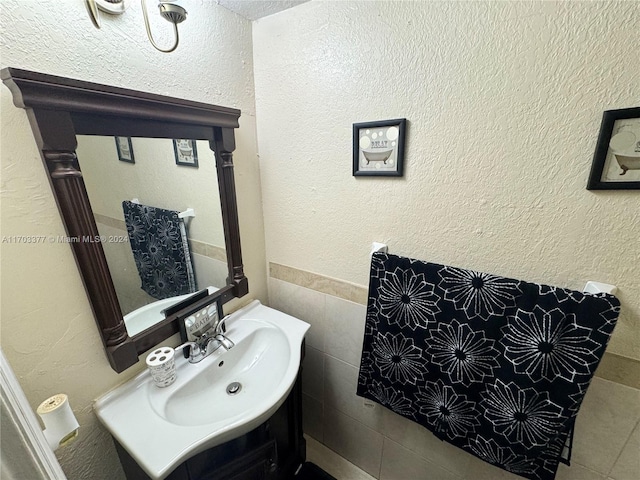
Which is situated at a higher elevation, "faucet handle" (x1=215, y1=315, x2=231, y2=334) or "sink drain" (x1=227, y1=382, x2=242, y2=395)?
"faucet handle" (x1=215, y1=315, x2=231, y2=334)

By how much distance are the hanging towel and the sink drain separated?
0.38 metres

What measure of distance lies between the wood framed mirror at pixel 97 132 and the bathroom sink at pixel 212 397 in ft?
0.41

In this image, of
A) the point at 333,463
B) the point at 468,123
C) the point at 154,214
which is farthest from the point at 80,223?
the point at 333,463

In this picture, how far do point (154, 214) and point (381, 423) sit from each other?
49.0 inches

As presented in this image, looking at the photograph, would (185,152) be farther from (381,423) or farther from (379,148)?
(381,423)

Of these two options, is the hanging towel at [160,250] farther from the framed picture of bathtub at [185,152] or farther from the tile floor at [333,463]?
the tile floor at [333,463]

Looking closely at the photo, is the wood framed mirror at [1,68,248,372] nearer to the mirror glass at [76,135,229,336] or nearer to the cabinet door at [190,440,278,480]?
the mirror glass at [76,135,229,336]

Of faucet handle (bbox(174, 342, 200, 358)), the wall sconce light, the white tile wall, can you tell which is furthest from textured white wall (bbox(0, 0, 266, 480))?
the white tile wall

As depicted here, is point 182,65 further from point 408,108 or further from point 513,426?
point 513,426

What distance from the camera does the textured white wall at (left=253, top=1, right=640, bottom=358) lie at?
627mm

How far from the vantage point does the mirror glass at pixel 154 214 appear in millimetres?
742

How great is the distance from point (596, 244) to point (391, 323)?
23.0 inches

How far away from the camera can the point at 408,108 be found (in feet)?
2.69

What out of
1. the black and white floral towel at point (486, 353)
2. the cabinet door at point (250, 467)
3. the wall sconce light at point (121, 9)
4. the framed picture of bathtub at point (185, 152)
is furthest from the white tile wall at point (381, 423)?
the wall sconce light at point (121, 9)
